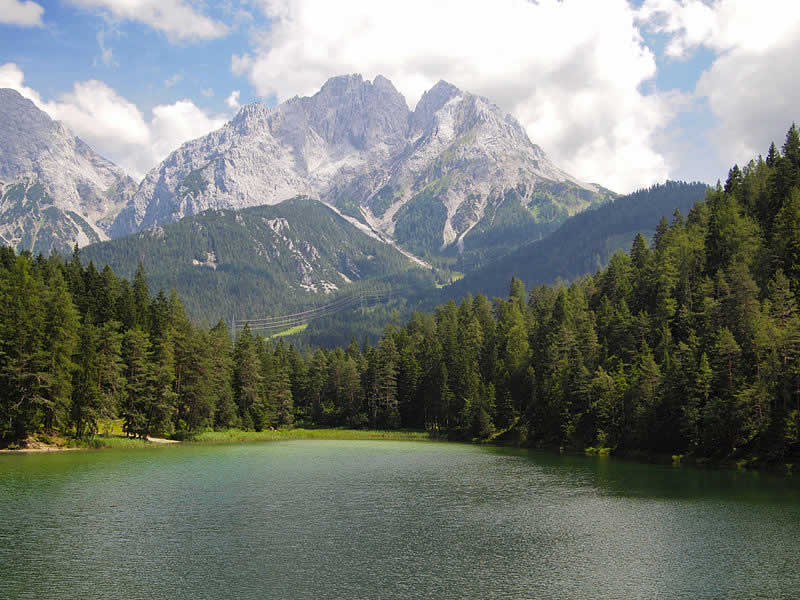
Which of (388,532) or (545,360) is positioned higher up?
(545,360)


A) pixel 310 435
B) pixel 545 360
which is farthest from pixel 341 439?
pixel 545 360

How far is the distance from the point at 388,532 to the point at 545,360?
276ft

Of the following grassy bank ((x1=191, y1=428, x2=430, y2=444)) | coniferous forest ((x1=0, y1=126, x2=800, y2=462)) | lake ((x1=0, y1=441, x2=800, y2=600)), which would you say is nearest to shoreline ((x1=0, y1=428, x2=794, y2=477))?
grassy bank ((x1=191, y1=428, x2=430, y2=444))

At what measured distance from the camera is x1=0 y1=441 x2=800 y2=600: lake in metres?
36.1

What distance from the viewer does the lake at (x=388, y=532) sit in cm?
3612

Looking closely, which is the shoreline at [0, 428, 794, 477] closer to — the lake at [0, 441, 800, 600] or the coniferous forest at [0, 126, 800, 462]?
the coniferous forest at [0, 126, 800, 462]

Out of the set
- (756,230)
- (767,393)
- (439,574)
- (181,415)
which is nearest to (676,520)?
(439,574)

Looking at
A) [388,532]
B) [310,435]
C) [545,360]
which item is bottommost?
[388,532]

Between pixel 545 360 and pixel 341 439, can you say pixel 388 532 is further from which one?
pixel 341 439

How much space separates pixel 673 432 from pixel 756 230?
1724 inches

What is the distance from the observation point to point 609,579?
38.0 metres

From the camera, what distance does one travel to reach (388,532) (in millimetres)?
48188

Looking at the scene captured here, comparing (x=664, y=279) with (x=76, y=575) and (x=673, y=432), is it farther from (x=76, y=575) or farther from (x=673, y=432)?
(x=76, y=575)

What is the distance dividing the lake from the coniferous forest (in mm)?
13143
